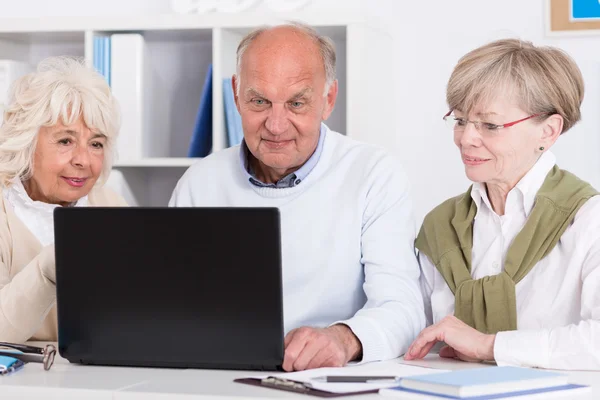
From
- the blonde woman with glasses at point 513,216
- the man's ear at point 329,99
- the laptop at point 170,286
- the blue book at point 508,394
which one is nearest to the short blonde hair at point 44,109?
the man's ear at point 329,99

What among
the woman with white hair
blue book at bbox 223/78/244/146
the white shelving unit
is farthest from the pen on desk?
blue book at bbox 223/78/244/146

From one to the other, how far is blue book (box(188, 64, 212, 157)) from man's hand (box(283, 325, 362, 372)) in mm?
1554

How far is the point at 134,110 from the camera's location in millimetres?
3156

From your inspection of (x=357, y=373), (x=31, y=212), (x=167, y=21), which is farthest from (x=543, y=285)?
(x=167, y=21)

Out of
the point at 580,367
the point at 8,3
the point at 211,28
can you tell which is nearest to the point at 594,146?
the point at 211,28

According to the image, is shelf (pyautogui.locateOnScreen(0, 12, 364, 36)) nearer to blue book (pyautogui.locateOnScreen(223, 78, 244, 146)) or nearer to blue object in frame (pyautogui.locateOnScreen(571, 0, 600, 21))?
blue book (pyautogui.locateOnScreen(223, 78, 244, 146))

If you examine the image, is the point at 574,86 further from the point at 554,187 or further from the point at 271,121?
A: the point at 271,121

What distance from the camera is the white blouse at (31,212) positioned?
234 centimetres

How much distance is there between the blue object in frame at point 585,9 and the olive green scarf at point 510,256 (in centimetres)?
125

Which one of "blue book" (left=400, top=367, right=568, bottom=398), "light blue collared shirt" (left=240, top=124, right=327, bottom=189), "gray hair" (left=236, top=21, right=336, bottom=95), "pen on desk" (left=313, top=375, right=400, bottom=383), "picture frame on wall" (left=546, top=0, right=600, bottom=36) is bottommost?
"pen on desk" (left=313, top=375, right=400, bottom=383)

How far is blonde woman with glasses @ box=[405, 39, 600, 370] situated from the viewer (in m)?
1.87

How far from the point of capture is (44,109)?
2361mm

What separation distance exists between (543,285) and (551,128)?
0.36 m

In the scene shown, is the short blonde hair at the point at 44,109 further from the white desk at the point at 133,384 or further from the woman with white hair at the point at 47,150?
the white desk at the point at 133,384
